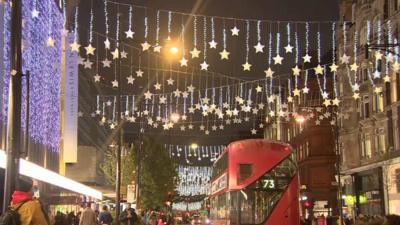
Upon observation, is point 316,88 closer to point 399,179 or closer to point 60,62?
point 399,179

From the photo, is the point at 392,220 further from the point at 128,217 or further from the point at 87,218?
the point at 128,217

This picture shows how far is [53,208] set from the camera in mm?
37750

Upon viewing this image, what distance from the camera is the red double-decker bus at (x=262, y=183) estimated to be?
78.5 ft

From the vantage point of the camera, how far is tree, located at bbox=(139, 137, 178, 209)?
69.8m

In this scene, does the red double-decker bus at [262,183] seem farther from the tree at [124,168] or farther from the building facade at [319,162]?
the building facade at [319,162]

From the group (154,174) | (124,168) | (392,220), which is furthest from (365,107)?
(392,220)

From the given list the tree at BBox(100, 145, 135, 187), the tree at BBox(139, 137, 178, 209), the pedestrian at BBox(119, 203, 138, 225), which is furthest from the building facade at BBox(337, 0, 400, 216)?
the tree at BBox(139, 137, 178, 209)

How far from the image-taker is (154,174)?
2852 inches

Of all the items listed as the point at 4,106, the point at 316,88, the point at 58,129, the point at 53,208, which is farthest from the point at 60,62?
the point at 316,88

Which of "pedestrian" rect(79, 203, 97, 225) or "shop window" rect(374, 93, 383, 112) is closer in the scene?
"pedestrian" rect(79, 203, 97, 225)

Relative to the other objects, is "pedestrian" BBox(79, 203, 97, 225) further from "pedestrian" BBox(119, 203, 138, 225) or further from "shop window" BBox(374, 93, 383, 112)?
"shop window" BBox(374, 93, 383, 112)

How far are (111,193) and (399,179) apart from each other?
26.9 m

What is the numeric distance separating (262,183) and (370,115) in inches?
1053

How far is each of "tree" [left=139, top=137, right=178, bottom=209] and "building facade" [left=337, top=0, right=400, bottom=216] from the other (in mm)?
21615
